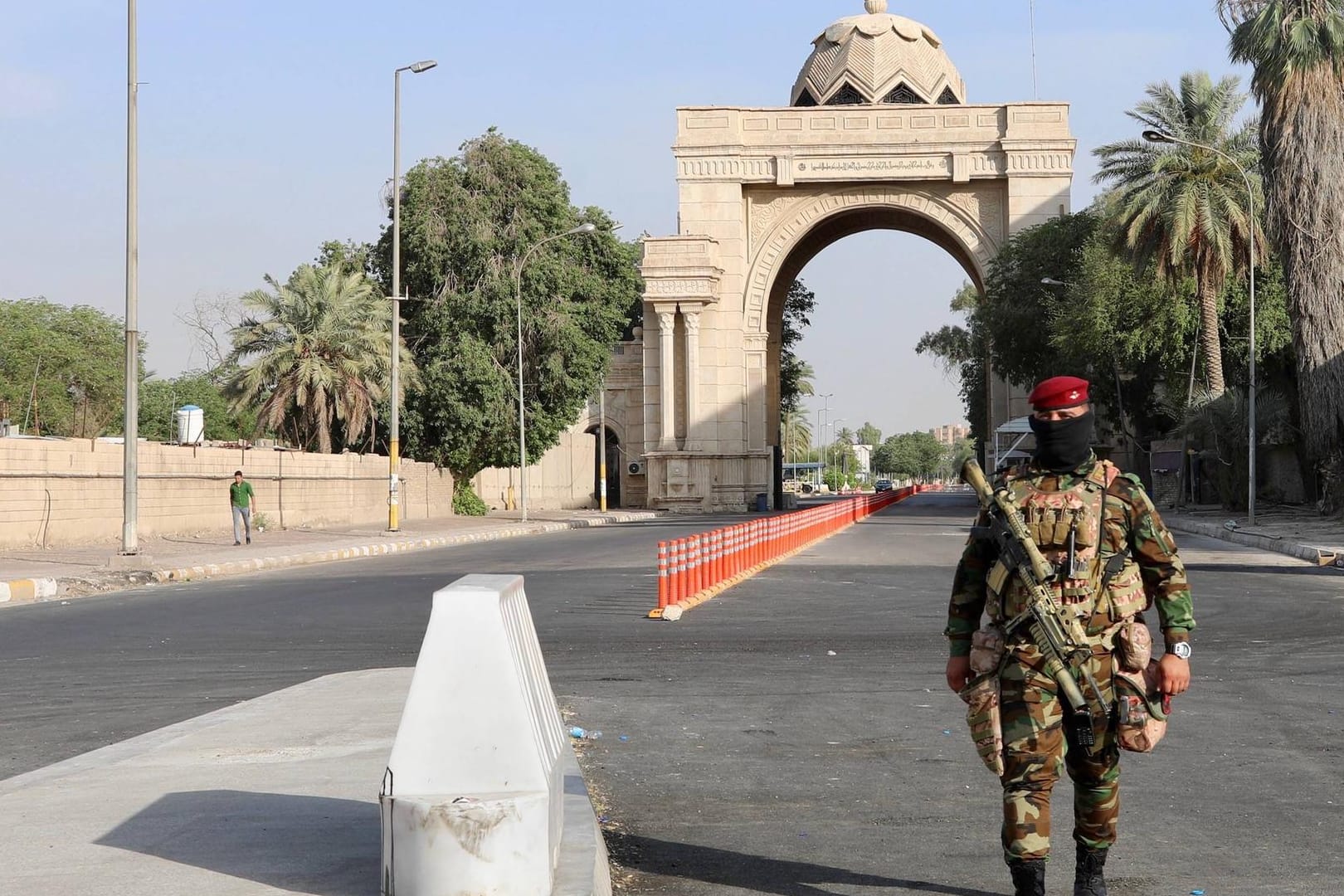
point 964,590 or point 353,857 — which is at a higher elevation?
point 964,590

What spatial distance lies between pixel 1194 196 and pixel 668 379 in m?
25.5

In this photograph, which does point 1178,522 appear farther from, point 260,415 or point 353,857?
point 353,857

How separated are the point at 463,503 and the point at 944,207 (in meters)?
22.9

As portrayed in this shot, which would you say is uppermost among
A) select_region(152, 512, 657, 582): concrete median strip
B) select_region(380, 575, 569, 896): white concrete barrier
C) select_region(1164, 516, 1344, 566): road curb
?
select_region(380, 575, 569, 896): white concrete barrier

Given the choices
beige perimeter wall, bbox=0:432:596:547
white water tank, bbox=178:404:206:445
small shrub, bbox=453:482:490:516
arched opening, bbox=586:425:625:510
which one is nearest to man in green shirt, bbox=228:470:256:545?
beige perimeter wall, bbox=0:432:596:547

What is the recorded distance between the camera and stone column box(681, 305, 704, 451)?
2505 inches

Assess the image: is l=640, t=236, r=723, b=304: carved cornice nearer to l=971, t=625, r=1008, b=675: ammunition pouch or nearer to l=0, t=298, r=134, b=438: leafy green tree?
l=0, t=298, r=134, b=438: leafy green tree

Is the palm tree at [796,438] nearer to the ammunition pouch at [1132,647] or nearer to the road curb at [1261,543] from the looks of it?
the road curb at [1261,543]

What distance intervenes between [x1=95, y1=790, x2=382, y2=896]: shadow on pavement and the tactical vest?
7.16 feet

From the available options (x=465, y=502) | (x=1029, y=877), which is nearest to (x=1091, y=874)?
(x=1029, y=877)

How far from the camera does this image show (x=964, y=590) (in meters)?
5.09

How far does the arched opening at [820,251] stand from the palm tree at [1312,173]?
30.0 meters

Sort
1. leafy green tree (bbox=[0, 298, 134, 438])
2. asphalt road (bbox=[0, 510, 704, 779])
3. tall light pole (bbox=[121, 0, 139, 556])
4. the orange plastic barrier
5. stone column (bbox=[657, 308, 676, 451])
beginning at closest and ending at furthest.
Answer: asphalt road (bbox=[0, 510, 704, 779]), the orange plastic barrier, tall light pole (bbox=[121, 0, 139, 556]), stone column (bbox=[657, 308, 676, 451]), leafy green tree (bbox=[0, 298, 134, 438])

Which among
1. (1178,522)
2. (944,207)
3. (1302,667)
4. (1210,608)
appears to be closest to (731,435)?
(944,207)
